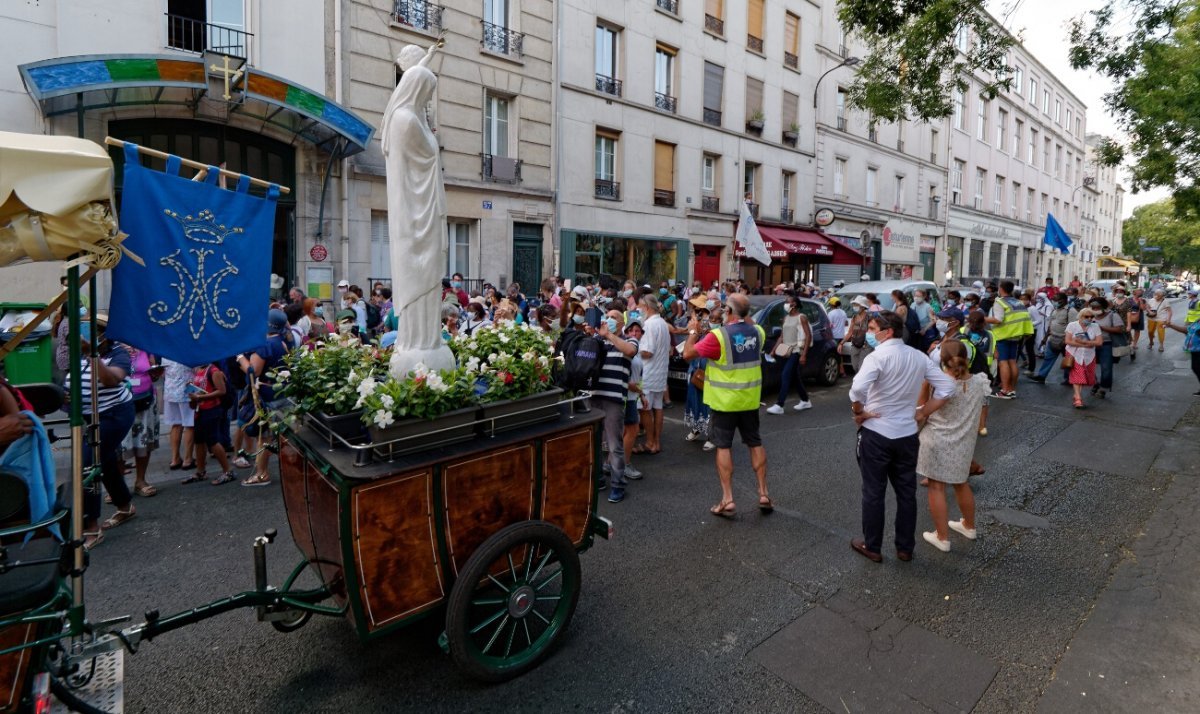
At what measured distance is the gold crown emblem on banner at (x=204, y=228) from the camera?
3.19 meters

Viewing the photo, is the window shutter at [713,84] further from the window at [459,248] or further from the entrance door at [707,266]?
the window at [459,248]

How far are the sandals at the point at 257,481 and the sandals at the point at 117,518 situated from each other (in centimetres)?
95

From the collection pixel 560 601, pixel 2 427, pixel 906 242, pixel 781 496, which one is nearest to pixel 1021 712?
pixel 560 601

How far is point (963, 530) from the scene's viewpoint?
523cm

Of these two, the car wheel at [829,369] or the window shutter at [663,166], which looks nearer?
the car wheel at [829,369]

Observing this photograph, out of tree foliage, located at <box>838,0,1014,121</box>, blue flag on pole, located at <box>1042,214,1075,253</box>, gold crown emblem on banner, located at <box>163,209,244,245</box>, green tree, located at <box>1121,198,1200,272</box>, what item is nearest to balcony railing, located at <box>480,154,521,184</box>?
tree foliage, located at <box>838,0,1014,121</box>

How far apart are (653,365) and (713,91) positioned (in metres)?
16.4

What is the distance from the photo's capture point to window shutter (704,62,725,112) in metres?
20.7

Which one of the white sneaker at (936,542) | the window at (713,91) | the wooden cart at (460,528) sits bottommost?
the white sneaker at (936,542)

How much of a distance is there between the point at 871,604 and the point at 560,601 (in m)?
2.05

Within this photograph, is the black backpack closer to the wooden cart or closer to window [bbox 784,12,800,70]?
the wooden cart

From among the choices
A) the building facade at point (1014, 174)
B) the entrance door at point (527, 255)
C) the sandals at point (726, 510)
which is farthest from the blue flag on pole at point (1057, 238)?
the sandals at point (726, 510)

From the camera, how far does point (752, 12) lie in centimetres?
2208

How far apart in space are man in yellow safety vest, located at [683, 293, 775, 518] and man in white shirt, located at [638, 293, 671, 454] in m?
1.41
